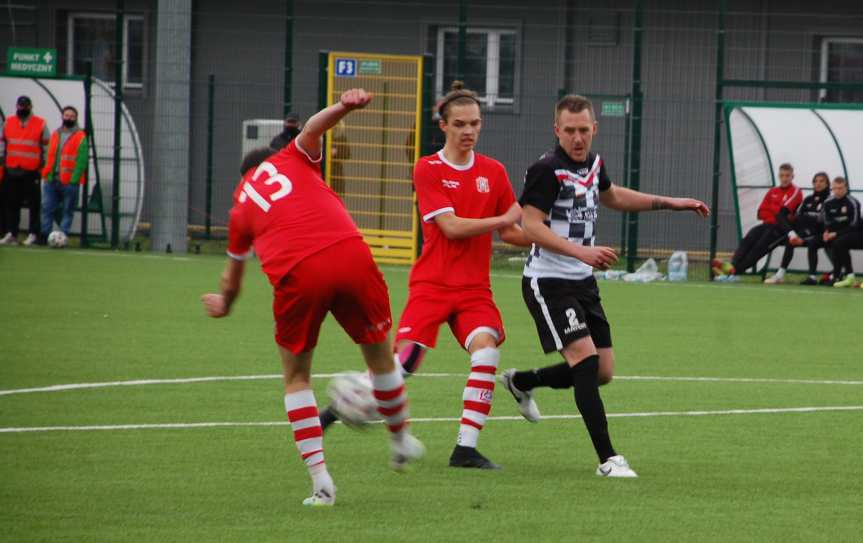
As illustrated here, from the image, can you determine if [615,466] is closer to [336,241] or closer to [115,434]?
[336,241]

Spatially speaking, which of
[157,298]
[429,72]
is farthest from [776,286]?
[157,298]

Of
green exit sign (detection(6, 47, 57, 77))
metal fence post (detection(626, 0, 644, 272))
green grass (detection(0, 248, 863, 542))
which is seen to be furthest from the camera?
green exit sign (detection(6, 47, 57, 77))

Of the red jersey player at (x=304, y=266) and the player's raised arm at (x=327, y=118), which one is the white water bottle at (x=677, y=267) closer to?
the red jersey player at (x=304, y=266)

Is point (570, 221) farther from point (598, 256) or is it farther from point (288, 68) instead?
point (288, 68)

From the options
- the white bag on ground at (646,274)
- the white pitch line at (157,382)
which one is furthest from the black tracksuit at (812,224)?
the white pitch line at (157,382)

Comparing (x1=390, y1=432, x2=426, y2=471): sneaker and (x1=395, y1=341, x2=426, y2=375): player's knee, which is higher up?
(x1=395, y1=341, x2=426, y2=375): player's knee

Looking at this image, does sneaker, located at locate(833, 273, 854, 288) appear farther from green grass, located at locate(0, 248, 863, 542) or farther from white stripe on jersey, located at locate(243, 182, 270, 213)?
white stripe on jersey, located at locate(243, 182, 270, 213)

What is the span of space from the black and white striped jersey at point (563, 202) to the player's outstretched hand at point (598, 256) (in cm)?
34

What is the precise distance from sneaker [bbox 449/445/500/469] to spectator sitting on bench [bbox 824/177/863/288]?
1393 cm

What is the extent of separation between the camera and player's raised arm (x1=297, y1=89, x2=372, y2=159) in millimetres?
6480

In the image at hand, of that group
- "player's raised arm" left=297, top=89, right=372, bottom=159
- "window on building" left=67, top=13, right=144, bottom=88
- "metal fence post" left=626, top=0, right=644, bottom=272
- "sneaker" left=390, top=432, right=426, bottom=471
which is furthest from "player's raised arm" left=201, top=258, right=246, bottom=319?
"window on building" left=67, top=13, right=144, bottom=88

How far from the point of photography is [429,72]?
72.2ft

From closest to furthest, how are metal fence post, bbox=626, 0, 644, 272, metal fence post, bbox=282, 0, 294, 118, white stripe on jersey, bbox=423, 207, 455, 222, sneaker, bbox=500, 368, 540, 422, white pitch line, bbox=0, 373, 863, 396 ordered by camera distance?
white stripe on jersey, bbox=423, 207, 455, 222, sneaker, bbox=500, 368, 540, 422, white pitch line, bbox=0, 373, 863, 396, metal fence post, bbox=626, 0, 644, 272, metal fence post, bbox=282, 0, 294, 118

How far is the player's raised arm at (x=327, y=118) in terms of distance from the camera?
6480 millimetres
